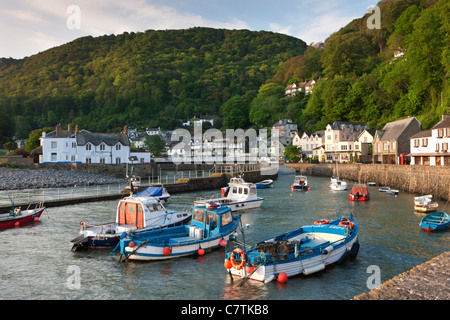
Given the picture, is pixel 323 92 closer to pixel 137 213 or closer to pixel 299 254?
pixel 137 213

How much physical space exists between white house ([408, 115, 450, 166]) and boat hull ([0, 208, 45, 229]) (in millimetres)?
53385

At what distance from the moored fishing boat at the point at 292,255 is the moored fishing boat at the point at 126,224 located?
25.3 ft

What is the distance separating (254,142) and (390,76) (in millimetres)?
50086

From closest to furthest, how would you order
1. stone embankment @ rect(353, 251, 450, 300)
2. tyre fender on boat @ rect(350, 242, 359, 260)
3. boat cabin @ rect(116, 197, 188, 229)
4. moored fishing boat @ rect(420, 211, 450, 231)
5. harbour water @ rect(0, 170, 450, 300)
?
stone embankment @ rect(353, 251, 450, 300)
harbour water @ rect(0, 170, 450, 300)
tyre fender on boat @ rect(350, 242, 359, 260)
boat cabin @ rect(116, 197, 188, 229)
moored fishing boat @ rect(420, 211, 450, 231)

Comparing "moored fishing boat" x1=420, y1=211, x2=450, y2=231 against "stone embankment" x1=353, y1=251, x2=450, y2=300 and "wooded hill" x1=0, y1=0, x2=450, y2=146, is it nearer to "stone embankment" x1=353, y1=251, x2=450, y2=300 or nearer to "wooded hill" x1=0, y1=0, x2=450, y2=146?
"stone embankment" x1=353, y1=251, x2=450, y2=300

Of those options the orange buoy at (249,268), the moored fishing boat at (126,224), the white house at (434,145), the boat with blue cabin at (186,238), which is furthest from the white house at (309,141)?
the orange buoy at (249,268)

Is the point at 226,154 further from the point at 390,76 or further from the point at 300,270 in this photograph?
the point at 300,270

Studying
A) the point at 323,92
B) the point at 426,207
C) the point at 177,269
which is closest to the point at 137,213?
the point at 177,269

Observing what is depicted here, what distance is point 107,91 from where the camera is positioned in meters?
186

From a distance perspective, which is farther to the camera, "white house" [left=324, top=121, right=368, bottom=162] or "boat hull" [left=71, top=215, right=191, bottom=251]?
"white house" [left=324, top=121, right=368, bottom=162]

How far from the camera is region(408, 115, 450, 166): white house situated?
50062 mm

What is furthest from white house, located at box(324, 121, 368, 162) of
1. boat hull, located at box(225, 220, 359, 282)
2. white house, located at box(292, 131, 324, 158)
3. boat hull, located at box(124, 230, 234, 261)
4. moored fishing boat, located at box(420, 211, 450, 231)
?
boat hull, located at box(124, 230, 234, 261)

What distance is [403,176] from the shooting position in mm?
51750

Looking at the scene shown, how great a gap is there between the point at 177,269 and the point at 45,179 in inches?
1849
